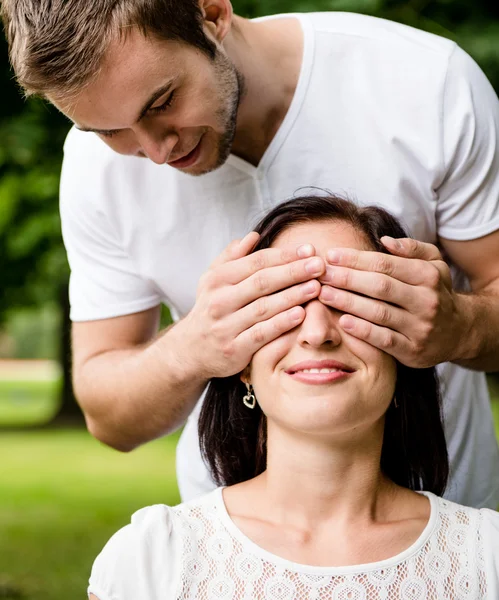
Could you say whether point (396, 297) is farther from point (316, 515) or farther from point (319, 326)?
point (316, 515)

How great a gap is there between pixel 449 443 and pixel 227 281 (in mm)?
1135

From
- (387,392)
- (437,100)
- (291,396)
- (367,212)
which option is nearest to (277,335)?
(291,396)

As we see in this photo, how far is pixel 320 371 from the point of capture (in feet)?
7.66

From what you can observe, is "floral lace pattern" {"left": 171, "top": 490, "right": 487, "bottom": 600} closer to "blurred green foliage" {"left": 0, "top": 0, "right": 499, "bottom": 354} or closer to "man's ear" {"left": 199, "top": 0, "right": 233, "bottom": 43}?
"man's ear" {"left": 199, "top": 0, "right": 233, "bottom": 43}

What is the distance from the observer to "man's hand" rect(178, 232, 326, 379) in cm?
234

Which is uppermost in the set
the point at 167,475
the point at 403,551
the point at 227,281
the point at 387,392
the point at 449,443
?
the point at 227,281

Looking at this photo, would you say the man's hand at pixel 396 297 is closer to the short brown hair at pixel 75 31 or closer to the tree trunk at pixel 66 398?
the short brown hair at pixel 75 31

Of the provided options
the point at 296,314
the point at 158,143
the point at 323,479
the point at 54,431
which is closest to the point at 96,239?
the point at 158,143

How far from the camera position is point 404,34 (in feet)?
10.00

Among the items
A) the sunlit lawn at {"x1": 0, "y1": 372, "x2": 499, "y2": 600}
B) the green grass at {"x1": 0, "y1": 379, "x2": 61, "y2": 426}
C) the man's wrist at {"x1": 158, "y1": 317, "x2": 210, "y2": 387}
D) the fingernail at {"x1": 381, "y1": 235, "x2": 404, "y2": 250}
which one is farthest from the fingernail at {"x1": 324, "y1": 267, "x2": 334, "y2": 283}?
the green grass at {"x1": 0, "y1": 379, "x2": 61, "y2": 426}

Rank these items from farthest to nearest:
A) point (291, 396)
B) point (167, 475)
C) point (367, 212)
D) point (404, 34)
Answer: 1. point (167, 475)
2. point (404, 34)
3. point (367, 212)
4. point (291, 396)

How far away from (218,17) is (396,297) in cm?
100

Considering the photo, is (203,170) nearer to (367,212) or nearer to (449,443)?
(367,212)

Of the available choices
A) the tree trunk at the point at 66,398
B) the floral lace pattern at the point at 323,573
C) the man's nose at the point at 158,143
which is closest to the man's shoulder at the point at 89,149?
the man's nose at the point at 158,143
